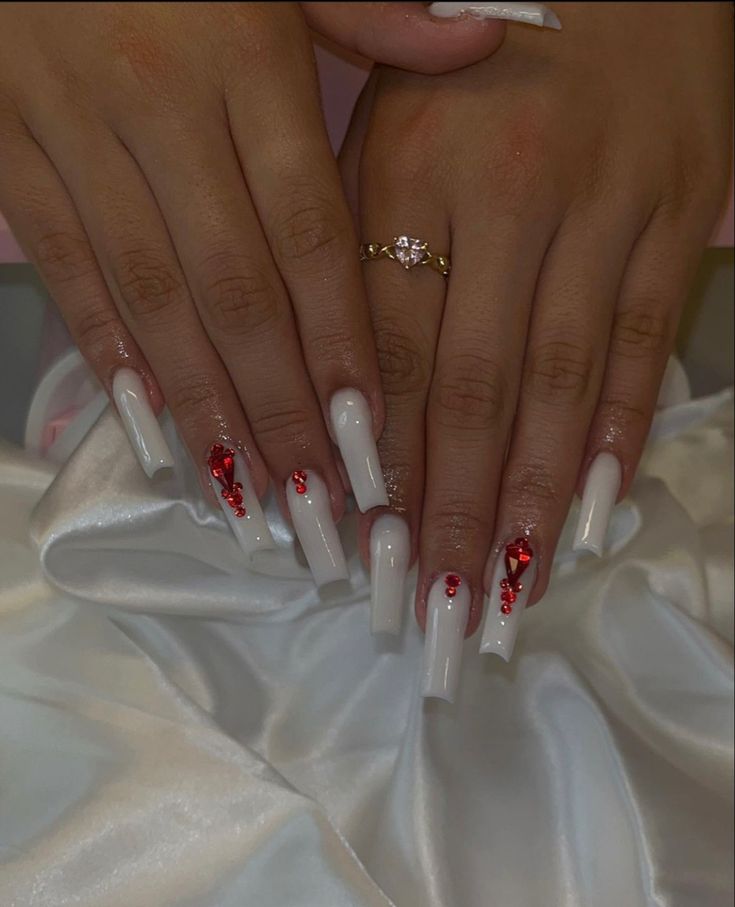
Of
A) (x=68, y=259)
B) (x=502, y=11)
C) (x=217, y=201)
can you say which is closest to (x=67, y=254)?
(x=68, y=259)

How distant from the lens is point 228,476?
26.6 inches

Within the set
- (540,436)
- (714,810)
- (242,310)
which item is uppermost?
(242,310)

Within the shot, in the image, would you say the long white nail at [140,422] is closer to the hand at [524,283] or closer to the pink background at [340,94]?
the hand at [524,283]

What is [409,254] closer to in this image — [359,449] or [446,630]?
[359,449]

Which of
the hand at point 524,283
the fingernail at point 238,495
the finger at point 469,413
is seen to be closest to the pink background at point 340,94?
the hand at point 524,283

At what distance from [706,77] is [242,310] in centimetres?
42

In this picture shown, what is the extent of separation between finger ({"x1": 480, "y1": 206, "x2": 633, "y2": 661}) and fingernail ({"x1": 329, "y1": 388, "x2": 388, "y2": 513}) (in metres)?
0.10

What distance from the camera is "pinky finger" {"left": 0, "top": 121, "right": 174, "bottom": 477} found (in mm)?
705

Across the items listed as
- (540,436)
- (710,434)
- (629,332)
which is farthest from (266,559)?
(710,434)

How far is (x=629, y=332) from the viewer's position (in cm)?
75

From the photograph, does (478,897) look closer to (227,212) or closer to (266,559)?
(266,559)

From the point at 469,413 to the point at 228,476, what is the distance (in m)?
0.17

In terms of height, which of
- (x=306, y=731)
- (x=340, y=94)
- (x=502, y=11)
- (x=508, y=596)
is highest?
(x=502, y=11)

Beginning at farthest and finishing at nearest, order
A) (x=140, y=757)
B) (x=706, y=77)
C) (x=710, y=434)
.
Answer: (x=710, y=434)
(x=706, y=77)
(x=140, y=757)
